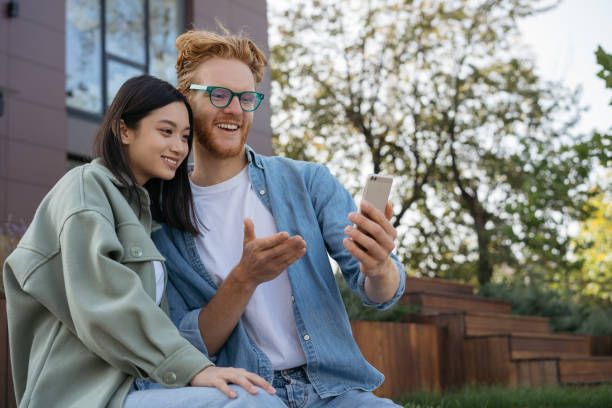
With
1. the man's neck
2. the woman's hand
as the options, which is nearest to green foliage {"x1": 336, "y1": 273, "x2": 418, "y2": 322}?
the man's neck

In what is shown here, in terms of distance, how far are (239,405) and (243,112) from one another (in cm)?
132

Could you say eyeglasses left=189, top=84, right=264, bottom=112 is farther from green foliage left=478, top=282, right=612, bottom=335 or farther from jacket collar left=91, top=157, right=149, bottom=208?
green foliage left=478, top=282, right=612, bottom=335

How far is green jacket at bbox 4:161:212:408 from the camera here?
75.5 inches

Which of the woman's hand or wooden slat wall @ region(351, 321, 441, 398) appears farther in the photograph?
wooden slat wall @ region(351, 321, 441, 398)

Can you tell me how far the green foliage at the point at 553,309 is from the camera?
10.1 meters

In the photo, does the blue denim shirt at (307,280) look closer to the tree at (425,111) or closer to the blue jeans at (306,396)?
the blue jeans at (306,396)

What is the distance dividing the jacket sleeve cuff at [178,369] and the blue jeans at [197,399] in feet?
0.08

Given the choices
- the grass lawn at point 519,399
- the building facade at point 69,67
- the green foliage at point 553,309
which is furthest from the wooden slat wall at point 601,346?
the building facade at point 69,67

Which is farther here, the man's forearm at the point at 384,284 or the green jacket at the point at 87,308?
the man's forearm at the point at 384,284

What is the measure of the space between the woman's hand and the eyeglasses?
1.18 meters

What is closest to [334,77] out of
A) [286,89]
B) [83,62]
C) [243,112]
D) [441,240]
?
[286,89]

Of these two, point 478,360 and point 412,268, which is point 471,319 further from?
point 412,268

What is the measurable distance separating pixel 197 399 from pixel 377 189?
77 cm

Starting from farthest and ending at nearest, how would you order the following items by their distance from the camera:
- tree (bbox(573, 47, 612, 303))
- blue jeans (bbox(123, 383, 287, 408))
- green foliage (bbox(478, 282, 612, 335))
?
tree (bbox(573, 47, 612, 303)) < green foliage (bbox(478, 282, 612, 335)) < blue jeans (bbox(123, 383, 287, 408))
